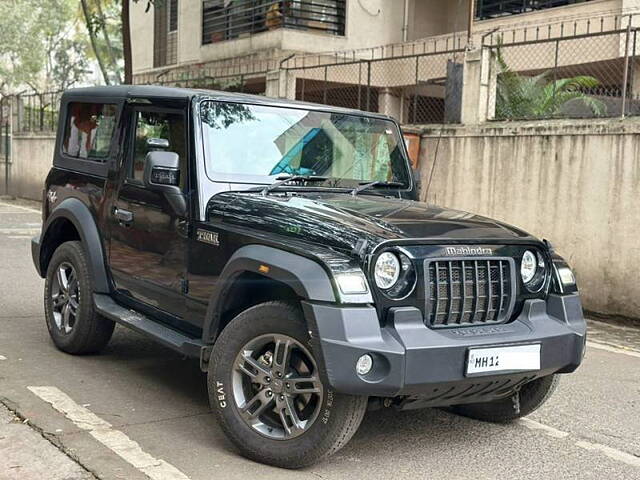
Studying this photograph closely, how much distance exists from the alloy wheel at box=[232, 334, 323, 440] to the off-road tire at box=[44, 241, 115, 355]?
2.04 meters

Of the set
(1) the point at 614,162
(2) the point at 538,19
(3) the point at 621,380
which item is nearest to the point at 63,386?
(3) the point at 621,380

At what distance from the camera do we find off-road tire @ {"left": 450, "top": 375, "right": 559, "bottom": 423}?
4.95 m

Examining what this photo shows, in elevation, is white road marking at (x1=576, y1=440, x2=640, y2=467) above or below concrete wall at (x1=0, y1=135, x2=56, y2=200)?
below

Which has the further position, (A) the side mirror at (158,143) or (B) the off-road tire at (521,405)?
(A) the side mirror at (158,143)

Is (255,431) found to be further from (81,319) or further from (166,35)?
(166,35)

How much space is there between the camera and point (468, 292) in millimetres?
4297

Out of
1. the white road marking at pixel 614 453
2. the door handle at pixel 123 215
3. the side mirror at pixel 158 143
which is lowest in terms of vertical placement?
the white road marking at pixel 614 453

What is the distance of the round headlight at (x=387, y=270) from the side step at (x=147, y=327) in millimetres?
1199

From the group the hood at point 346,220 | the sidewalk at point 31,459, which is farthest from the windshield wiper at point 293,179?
the sidewalk at point 31,459

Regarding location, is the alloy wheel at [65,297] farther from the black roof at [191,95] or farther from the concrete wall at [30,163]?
the concrete wall at [30,163]

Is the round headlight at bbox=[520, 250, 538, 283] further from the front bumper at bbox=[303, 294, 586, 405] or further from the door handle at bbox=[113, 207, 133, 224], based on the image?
the door handle at bbox=[113, 207, 133, 224]

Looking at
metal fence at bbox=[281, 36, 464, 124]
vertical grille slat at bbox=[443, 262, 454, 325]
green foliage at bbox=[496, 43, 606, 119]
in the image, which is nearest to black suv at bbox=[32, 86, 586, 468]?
vertical grille slat at bbox=[443, 262, 454, 325]

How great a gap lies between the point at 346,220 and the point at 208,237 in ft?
3.03

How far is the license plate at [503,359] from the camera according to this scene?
13.4 ft
